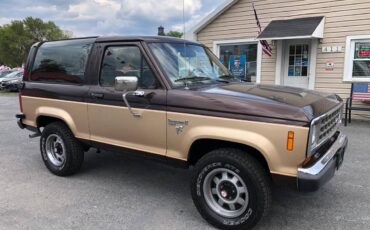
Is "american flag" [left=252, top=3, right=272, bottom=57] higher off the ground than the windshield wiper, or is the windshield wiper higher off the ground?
"american flag" [left=252, top=3, right=272, bottom=57]

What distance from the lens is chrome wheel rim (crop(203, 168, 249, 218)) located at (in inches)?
131

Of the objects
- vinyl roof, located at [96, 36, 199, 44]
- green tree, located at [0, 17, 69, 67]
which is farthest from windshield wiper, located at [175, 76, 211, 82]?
green tree, located at [0, 17, 69, 67]

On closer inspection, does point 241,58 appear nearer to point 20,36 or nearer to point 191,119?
point 191,119

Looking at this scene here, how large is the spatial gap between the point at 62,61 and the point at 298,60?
7901 millimetres

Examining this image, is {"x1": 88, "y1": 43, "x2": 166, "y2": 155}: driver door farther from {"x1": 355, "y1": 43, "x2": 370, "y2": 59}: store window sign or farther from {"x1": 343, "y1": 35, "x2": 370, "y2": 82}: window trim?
{"x1": 355, "y1": 43, "x2": 370, "y2": 59}: store window sign

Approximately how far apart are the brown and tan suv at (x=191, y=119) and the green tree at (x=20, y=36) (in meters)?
43.5

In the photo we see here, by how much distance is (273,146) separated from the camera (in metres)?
3.04

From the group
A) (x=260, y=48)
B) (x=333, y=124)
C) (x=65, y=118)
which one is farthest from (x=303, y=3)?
(x=65, y=118)

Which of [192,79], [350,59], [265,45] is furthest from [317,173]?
[265,45]

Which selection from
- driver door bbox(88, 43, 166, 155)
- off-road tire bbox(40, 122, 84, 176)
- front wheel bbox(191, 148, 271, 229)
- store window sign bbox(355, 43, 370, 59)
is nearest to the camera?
front wheel bbox(191, 148, 271, 229)

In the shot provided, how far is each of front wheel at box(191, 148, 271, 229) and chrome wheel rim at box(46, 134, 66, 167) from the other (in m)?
2.47

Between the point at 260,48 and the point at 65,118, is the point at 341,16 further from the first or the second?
the point at 65,118

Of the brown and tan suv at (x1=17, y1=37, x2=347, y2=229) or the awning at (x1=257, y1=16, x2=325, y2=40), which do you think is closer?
the brown and tan suv at (x1=17, y1=37, x2=347, y2=229)

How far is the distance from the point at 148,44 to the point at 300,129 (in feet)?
6.51
